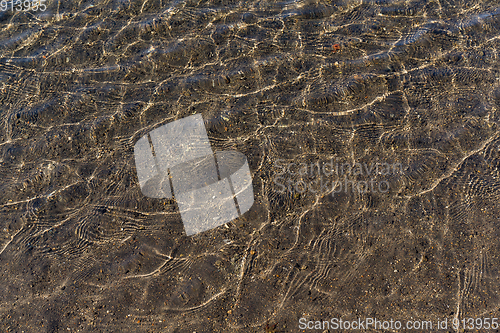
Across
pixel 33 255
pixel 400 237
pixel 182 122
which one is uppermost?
pixel 182 122

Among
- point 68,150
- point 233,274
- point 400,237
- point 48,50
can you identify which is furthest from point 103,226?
point 48,50

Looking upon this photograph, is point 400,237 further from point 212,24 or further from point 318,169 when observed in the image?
point 212,24

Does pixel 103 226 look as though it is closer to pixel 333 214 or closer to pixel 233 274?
pixel 233 274

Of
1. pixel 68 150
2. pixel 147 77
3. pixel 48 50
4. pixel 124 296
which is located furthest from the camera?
pixel 48 50

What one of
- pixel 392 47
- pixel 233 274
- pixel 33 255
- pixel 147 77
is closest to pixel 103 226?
pixel 33 255

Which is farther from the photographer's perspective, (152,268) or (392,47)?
(392,47)

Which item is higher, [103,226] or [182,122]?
[182,122]

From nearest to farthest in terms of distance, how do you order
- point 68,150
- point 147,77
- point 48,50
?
point 68,150
point 147,77
point 48,50
